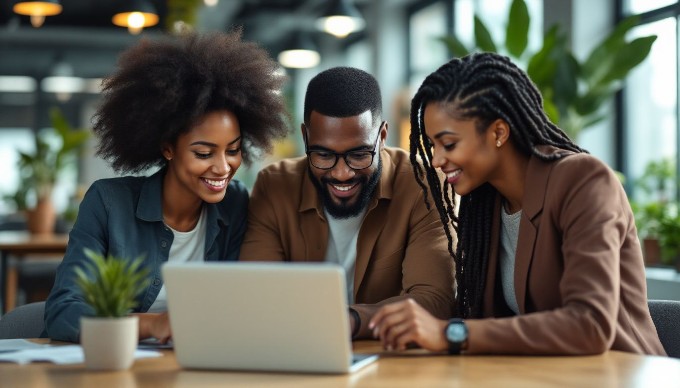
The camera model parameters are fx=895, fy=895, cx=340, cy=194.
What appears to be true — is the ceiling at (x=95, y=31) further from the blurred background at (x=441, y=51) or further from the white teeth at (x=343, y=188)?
the white teeth at (x=343, y=188)

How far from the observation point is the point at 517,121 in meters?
2.17

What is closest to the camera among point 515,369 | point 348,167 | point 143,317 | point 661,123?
point 515,369

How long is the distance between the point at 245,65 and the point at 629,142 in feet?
13.1

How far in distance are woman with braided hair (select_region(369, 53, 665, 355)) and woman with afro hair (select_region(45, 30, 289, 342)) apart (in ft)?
1.68

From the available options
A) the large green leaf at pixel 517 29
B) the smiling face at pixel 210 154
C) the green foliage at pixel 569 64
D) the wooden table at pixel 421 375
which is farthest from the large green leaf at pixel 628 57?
the wooden table at pixel 421 375

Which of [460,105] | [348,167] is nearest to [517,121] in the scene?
[460,105]

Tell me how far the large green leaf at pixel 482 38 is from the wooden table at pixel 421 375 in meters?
3.24

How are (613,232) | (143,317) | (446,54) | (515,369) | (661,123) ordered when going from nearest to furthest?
1. (515,369)
2. (613,232)
3. (143,317)
4. (661,123)
5. (446,54)

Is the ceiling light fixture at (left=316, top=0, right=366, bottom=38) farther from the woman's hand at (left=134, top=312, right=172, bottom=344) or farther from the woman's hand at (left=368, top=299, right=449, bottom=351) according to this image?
the woman's hand at (left=368, top=299, right=449, bottom=351)

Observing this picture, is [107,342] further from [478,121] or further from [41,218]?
[41,218]

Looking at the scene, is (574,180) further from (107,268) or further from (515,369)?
(107,268)

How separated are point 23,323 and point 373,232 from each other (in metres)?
1.00

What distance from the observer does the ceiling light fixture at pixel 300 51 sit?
10.0 meters

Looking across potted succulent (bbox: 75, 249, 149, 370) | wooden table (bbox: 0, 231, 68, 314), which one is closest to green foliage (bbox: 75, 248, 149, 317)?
potted succulent (bbox: 75, 249, 149, 370)
